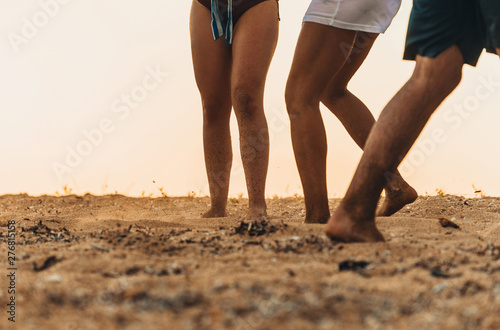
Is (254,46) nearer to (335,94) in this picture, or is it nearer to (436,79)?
(335,94)

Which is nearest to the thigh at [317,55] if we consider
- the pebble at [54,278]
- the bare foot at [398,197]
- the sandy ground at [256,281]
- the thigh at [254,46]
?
the thigh at [254,46]

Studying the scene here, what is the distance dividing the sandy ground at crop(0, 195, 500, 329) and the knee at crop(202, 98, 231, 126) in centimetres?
137

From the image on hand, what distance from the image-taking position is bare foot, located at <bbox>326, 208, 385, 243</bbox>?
2.14m

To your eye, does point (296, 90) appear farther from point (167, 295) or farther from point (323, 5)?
point (167, 295)

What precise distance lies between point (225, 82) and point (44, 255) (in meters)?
1.97

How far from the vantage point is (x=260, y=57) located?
339cm

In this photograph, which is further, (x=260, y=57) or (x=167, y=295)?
(x=260, y=57)

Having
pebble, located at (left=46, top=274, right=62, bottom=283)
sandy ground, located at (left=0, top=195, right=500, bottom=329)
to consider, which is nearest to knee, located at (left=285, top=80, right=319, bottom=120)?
sandy ground, located at (left=0, top=195, right=500, bottom=329)

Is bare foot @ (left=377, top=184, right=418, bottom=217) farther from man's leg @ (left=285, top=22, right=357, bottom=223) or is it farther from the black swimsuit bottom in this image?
the black swimsuit bottom

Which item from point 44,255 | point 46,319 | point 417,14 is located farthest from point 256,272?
point 417,14

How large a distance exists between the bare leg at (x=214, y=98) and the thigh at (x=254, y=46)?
0.26m

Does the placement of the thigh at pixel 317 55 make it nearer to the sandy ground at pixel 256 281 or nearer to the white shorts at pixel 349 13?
the white shorts at pixel 349 13

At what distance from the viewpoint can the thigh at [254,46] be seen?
3.37 meters

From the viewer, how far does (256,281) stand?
5.11 ft
